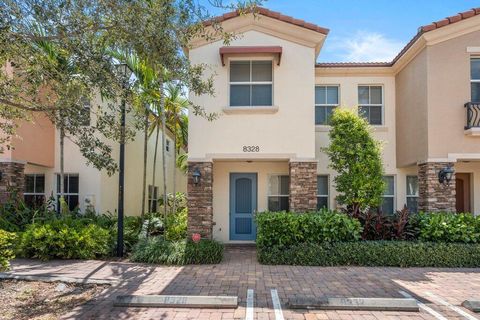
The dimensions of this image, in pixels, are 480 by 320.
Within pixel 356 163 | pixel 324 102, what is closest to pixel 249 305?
pixel 356 163

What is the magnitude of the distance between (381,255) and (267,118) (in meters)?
5.07

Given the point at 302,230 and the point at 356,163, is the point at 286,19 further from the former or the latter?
the point at 302,230

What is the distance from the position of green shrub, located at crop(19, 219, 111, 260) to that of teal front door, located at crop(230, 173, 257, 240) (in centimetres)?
451

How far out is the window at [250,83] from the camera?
11531 mm

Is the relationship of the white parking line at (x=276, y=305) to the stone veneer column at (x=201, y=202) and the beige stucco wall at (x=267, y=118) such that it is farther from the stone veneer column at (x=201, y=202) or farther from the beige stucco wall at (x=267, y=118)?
the beige stucco wall at (x=267, y=118)

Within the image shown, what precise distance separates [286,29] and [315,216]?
5759 mm

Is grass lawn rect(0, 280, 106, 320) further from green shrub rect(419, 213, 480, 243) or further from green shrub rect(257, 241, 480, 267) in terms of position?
green shrub rect(419, 213, 480, 243)

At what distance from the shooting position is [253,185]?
1292cm

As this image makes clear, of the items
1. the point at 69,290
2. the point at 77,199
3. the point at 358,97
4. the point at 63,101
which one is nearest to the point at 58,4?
the point at 63,101

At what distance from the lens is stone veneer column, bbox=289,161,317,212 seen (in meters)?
11.1

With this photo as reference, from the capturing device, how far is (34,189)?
13906mm

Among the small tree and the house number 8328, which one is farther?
the house number 8328

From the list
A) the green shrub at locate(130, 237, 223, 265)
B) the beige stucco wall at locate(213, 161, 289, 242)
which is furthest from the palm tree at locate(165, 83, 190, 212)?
the green shrub at locate(130, 237, 223, 265)

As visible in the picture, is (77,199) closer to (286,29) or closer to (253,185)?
(253,185)
